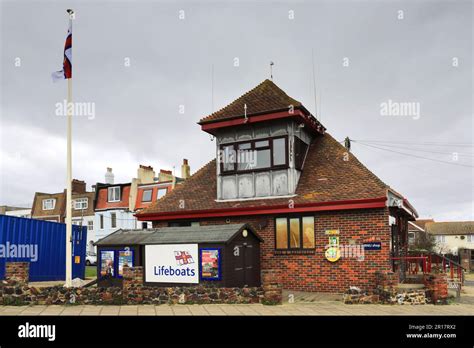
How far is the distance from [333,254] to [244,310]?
16.2 feet

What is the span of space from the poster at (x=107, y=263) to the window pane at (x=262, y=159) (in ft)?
20.9

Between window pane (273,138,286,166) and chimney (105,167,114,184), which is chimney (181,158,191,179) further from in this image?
window pane (273,138,286,166)

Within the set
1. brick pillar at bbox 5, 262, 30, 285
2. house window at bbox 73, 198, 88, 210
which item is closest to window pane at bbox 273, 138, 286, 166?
brick pillar at bbox 5, 262, 30, 285

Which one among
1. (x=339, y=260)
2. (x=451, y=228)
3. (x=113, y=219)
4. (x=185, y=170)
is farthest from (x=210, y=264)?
(x=451, y=228)

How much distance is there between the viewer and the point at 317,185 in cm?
1706

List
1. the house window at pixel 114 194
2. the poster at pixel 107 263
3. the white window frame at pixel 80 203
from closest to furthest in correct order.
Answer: the poster at pixel 107 263 < the house window at pixel 114 194 < the white window frame at pixel 80 203

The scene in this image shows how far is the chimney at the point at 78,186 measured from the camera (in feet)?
169

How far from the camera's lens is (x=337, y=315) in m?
11.5

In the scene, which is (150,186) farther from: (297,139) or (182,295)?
(182,295)

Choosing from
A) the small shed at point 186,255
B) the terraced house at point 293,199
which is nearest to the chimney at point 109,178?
the terraced house at point 293,199

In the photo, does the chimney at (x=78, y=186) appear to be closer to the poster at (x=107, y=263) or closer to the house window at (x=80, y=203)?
the house window at (x=80, y=203)

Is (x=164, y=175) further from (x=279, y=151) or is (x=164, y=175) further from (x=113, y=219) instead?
(x=279, y=151)
